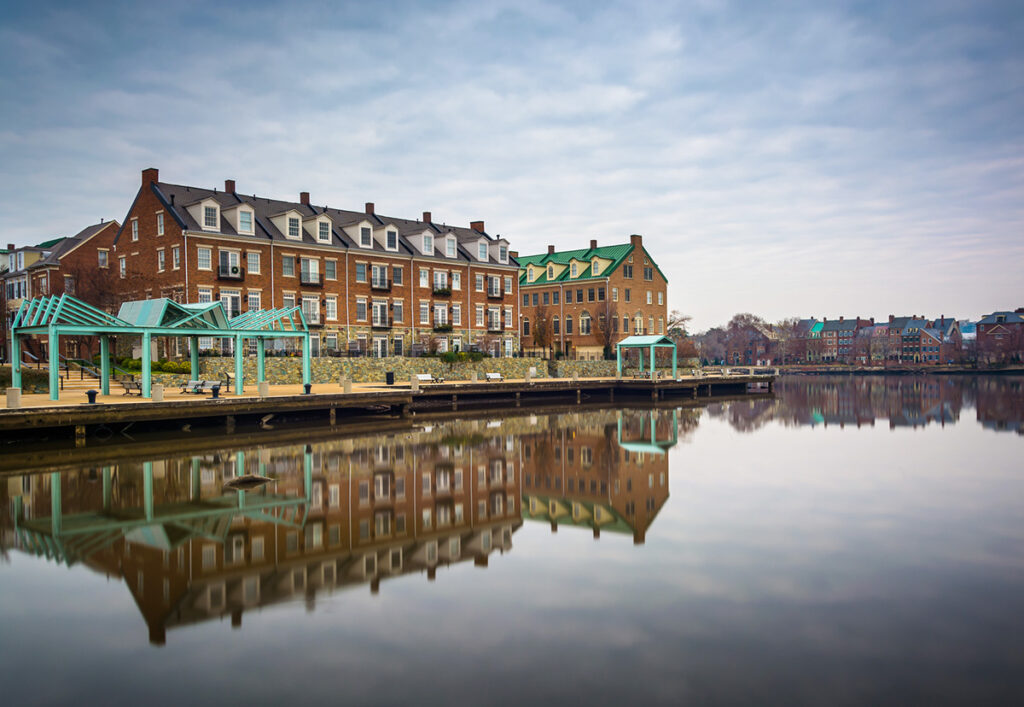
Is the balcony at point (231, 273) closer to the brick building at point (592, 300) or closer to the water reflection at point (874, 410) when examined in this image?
the brick building at point (592, 300)

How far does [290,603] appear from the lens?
32.2ft

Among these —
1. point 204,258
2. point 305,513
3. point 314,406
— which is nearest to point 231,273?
point 204,258

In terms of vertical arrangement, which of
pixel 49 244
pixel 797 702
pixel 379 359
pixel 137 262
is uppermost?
pixel 49 244

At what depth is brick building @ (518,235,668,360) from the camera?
66.9 meters

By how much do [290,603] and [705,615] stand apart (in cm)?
537

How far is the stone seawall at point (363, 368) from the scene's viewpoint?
39.3m

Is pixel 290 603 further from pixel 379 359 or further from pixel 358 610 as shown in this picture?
pixel 379 359

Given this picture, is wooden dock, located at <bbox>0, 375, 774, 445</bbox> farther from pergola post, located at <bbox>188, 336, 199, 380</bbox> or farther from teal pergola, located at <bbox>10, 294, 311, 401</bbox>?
pergola post, located at <bbox>188, 336, 199, 380</bbox>

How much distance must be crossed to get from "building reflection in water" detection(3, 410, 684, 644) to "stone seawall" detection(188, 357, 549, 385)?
16595 mm

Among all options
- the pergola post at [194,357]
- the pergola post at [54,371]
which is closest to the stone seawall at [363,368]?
the pergola post at [194,357]

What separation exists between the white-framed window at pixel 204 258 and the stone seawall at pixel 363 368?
6802 millimetres

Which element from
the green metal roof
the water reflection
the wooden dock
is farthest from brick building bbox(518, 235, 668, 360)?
the water reflection

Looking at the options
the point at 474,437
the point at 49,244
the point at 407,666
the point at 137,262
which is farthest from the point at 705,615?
the point at 49,244

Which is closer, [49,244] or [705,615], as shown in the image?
[705,615]
